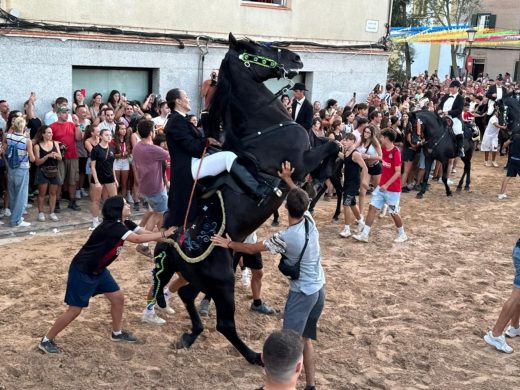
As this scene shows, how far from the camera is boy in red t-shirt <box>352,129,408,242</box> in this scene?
9.52 metres

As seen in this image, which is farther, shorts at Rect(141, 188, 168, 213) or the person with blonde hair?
the person with blonde hair

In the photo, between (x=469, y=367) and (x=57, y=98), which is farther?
(x=57, y=98)

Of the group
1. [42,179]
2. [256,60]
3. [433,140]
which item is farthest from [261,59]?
[433,140]

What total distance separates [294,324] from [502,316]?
8.20 ft

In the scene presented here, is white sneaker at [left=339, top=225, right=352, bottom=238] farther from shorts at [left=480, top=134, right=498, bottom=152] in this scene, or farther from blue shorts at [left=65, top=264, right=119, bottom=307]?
shorts at [left=480, top=134, right=498, bottom=152]

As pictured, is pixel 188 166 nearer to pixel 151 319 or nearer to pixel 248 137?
pixel 248 137

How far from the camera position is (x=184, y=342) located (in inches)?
234

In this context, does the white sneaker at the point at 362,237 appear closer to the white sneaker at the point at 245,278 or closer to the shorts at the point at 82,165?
the white sneaker at the point at 245,278

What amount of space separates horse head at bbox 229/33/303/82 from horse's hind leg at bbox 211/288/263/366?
6.37ft

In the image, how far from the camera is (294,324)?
493 centimetres

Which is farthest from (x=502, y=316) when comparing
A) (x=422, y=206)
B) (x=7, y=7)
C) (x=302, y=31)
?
(x=302, y=31)

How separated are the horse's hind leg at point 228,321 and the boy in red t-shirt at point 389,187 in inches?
176

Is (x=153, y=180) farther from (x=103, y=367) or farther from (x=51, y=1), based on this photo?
(x=51, y=1)

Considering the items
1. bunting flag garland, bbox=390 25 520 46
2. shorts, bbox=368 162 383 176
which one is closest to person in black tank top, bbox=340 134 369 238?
shorts, bbox=368 162 383 176
